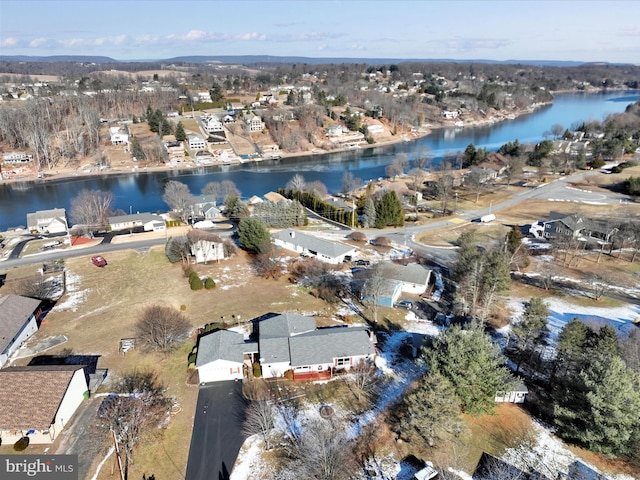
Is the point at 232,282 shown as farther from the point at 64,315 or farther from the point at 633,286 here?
the point at 633,286

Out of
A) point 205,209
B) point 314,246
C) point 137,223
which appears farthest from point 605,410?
point 137,223

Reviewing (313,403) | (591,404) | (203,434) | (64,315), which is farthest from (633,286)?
(64,315)

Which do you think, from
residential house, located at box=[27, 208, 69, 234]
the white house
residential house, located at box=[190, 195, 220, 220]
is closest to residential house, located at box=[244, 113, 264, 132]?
the white house

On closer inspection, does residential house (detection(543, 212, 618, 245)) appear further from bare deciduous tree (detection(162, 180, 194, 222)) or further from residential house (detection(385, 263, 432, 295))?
bare deciduous tree (detection(162, 180, 194, 222))

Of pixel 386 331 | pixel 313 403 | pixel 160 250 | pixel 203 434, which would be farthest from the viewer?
pixel 160 250

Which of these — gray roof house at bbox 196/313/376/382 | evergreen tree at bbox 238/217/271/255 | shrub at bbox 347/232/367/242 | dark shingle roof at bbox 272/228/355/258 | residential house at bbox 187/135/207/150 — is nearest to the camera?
gray roof house at bbox 196/313/376/382

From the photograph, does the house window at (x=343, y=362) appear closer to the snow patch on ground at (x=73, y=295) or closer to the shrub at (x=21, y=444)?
the shrub at (x=21, y=444)

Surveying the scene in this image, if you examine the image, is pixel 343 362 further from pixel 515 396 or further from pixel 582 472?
pixel 582 472
